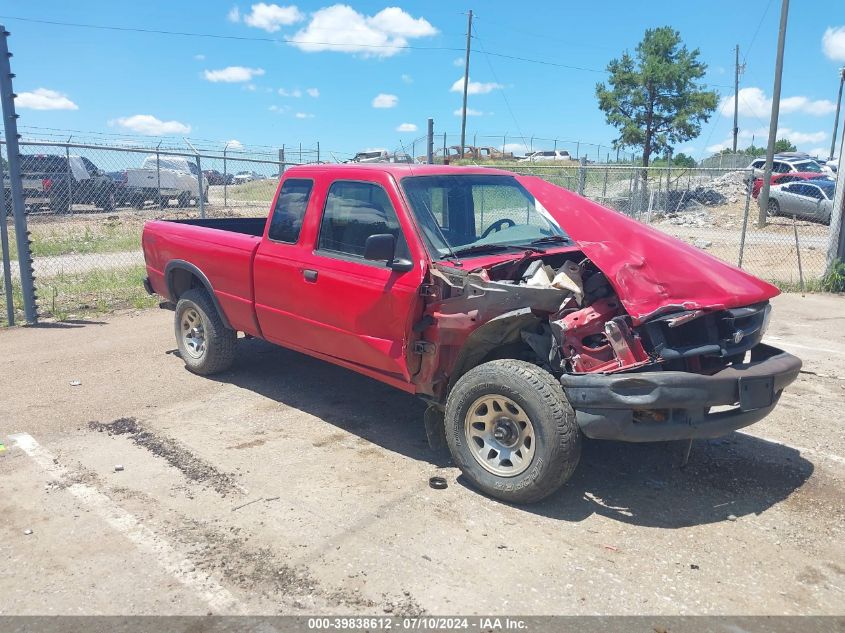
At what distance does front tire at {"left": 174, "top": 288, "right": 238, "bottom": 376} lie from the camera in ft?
20.2

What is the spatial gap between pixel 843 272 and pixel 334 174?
9.51 meters

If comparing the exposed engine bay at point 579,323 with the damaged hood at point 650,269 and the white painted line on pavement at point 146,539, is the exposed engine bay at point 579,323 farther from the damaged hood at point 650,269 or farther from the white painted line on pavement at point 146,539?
the white painted line on pavement at point 146,539

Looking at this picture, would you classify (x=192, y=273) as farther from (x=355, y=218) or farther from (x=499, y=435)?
(x=499, y=435)

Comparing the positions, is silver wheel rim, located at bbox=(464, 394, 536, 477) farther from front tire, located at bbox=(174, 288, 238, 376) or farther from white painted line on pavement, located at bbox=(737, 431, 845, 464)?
front tire, located at bbox=(174, 288, 238, 376)

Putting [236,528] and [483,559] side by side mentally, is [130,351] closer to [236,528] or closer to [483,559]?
[236,528]

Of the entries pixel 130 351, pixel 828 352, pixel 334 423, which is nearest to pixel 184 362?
pixel 130 351

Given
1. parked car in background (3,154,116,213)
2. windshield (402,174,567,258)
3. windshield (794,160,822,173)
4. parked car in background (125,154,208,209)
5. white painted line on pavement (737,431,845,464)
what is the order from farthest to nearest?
windshield (794,160,822,173) → parked car in background (125,154,208,209) → parked car in background (3,154,116,213) → white painted line on pavement (737,431,845,464) → windshield (402,174,567,258)

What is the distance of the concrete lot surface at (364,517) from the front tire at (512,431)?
18 centimetres

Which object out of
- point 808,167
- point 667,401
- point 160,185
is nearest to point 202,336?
point 667,401

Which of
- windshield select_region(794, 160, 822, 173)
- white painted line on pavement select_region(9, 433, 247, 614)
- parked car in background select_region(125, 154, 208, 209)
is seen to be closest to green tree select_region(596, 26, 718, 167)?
windshield select_region(794, 160, 822, 173)

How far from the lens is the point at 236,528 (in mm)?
3711

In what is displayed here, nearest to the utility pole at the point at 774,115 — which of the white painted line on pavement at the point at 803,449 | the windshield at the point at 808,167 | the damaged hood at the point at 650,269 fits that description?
the windshield at the point at 808,167

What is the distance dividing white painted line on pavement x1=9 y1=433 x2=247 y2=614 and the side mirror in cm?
199

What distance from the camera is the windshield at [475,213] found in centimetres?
448
